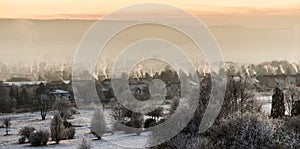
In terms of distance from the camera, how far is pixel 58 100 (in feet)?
63.3

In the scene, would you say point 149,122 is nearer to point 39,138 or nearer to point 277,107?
point 39,138

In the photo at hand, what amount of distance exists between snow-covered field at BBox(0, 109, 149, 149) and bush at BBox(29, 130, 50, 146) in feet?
0.51

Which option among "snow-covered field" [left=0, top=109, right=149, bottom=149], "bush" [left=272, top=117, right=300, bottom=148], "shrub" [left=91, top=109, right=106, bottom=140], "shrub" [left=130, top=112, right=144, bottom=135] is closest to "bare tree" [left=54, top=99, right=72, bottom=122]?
"snow-covered field" [left=0, top=109, right=149, bottom=149]

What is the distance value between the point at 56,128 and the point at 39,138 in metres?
1.09

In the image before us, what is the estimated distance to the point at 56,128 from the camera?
1462cm

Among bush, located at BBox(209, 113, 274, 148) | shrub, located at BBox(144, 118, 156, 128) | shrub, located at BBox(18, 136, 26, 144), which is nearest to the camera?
bush, located at BBox(209, 113, 274, 148)

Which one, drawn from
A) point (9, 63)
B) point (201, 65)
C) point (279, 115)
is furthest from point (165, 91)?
point (9, 63)

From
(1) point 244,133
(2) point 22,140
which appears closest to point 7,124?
(2) point 22,140

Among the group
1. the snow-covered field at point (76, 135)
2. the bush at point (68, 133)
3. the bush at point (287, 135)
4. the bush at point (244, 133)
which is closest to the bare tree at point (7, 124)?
the snow-covered field at point (76, 135)

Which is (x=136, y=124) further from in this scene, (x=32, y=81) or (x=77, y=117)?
(x=32, y=81)

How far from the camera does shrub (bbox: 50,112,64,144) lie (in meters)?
13.9

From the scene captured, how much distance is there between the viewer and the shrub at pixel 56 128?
1395 centimetres

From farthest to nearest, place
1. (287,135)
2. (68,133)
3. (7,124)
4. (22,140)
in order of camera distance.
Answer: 1. (7,124)
2. (68,133)
3. (22,140)
4. (287,135)

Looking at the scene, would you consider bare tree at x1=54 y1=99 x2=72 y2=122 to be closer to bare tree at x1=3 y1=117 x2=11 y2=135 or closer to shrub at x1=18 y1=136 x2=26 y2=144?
bare tree at x1=3 y1=117 x2=11 y2=135
